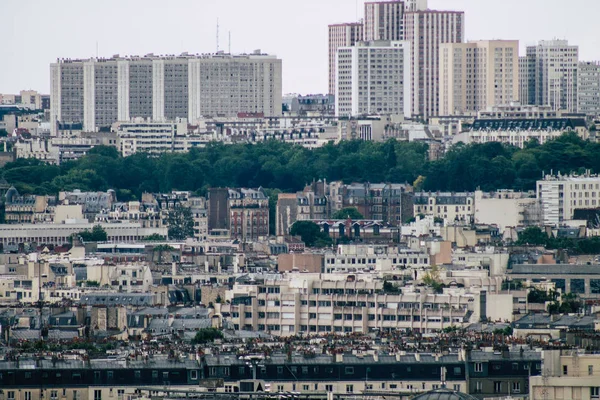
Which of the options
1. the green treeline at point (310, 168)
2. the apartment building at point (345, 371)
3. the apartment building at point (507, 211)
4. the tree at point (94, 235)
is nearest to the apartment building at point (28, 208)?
the green treeline at point (310, 168)

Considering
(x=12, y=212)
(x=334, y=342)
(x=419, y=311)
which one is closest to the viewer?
(x=334, y=342)

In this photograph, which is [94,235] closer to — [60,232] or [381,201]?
[60,232]

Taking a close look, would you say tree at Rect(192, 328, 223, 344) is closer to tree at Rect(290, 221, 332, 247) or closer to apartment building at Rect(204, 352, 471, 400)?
apartment building at Rect(204, 352, 471, 400)

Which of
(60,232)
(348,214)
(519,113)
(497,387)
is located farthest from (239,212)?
(497,387)

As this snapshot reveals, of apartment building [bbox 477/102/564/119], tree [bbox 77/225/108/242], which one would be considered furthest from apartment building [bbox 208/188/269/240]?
apartment building [bbox 477/102/564/119]

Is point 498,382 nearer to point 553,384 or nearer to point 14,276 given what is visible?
point 553,384

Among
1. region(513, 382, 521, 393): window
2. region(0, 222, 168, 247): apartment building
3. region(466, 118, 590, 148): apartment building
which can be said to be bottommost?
region(0, 222, 168, 247): apartment building

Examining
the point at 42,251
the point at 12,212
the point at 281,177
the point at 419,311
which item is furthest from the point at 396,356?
the point at 281,177
